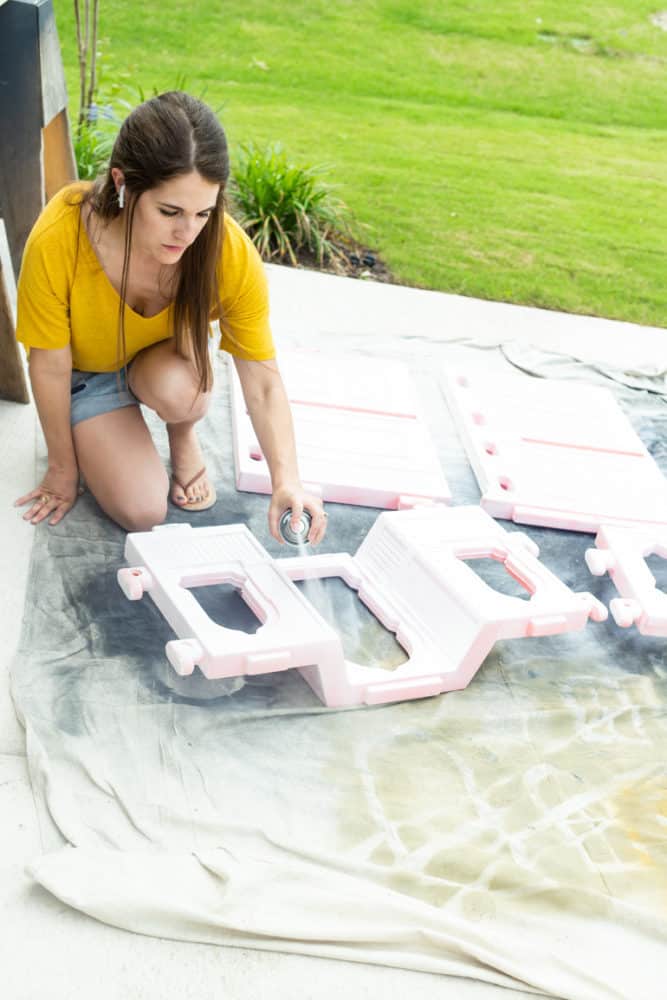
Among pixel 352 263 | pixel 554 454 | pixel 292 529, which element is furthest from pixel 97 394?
pixel 352 263

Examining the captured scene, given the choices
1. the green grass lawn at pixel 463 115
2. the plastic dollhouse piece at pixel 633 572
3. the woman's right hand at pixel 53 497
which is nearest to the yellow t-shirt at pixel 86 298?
the woman's right hand at pixel 53 497

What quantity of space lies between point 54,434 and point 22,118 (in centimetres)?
133

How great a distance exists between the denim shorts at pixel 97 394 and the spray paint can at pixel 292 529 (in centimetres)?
64

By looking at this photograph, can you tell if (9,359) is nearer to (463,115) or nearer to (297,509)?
(297,509)

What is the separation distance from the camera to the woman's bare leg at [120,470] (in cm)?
268

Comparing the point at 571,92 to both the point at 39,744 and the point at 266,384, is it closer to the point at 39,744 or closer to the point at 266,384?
the point at 266,384

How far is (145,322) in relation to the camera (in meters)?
2.60

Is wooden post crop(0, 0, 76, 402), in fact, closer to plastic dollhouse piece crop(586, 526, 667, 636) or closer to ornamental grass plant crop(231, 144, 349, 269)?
ornamental grass plant crop(231, 144, 349, 269)

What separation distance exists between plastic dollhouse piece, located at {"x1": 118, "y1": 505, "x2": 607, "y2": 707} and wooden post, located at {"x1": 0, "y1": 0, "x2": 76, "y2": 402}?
0.99 meters

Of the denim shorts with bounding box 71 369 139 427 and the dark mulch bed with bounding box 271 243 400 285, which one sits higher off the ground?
the denim shorts with bounding box 71 369 139 427

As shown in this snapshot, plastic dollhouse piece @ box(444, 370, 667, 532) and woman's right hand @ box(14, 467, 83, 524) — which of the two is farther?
plastic dollhouse piece @ box(444, 370, 667, 532)

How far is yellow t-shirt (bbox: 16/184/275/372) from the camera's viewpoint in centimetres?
242

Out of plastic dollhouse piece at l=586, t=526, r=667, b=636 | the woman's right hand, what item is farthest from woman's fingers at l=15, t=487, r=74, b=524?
plastic dollhouse piece at l=586, t=526, r=667, b=636

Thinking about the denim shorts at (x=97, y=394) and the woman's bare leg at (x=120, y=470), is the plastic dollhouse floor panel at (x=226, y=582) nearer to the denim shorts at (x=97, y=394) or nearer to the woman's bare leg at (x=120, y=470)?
the woman's bare leg at (x=120, y=470)
